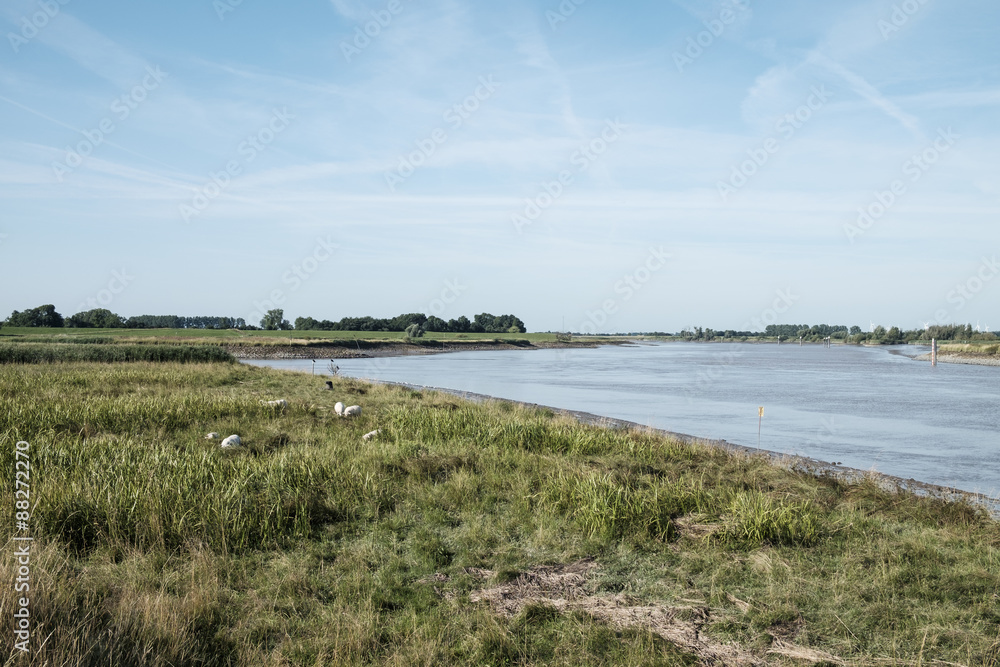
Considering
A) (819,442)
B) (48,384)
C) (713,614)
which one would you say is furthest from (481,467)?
(48,384)

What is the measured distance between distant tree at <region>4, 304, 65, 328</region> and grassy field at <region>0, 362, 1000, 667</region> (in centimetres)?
11374

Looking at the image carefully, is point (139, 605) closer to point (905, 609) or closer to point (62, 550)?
point (62, 550)

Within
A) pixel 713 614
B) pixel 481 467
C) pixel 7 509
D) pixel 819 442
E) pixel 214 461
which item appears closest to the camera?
pixel 713 614

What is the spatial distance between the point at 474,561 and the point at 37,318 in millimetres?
123167

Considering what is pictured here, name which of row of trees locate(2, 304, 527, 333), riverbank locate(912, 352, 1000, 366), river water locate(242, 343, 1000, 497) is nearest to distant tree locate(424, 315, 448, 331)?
row of trees locate(2, 304, 527, 333)

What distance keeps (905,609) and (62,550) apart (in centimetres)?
825

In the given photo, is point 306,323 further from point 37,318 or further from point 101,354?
point 101,354

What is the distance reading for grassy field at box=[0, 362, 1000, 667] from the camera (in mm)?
5059

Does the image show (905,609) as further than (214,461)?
No

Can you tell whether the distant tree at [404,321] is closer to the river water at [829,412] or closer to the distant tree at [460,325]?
the distant tree at [460,325]

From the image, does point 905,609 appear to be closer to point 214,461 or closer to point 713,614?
point 713,614

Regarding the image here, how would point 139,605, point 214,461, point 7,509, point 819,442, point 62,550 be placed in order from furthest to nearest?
point 819,442 < point 214,461 < point 7,509 < point 62,550 < point 139,605

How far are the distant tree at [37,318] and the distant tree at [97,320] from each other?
1.81 m

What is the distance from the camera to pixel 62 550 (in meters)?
6.62
